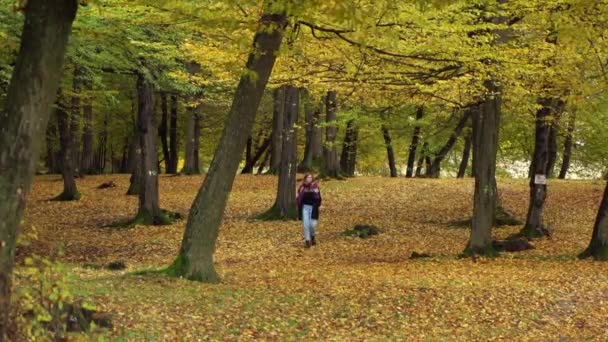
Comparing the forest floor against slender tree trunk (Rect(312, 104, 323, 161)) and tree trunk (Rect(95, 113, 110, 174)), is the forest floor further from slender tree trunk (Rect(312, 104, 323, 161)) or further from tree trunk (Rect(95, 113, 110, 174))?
tree trunk (Rect(95, 113, 110, 174))

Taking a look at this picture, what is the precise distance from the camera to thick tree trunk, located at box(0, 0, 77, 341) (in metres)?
4.91

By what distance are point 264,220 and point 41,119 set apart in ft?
47.6

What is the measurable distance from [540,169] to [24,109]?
1356 cm

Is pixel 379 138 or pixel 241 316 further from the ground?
pixel 379 138

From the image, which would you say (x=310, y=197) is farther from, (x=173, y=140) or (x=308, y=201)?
(x=173, y=140)

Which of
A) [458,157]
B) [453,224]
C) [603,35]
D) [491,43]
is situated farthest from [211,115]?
[603,35]

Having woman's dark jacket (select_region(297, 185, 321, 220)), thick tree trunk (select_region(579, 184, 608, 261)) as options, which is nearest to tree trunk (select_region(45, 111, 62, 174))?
woman's dark jacket (select_region(297, 185, 321, 220))

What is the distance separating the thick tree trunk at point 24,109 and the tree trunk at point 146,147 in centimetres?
1324

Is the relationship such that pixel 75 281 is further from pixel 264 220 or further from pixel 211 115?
pixel 211 115

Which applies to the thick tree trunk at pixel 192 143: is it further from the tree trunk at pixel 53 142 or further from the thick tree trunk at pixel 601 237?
the thick tree trunk at pixel 601 237

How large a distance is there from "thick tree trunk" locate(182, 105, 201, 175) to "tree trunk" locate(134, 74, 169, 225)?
10483mm

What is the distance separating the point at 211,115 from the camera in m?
35.5

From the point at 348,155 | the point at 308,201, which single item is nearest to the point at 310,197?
the point at 308,201

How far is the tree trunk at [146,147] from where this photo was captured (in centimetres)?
1812
